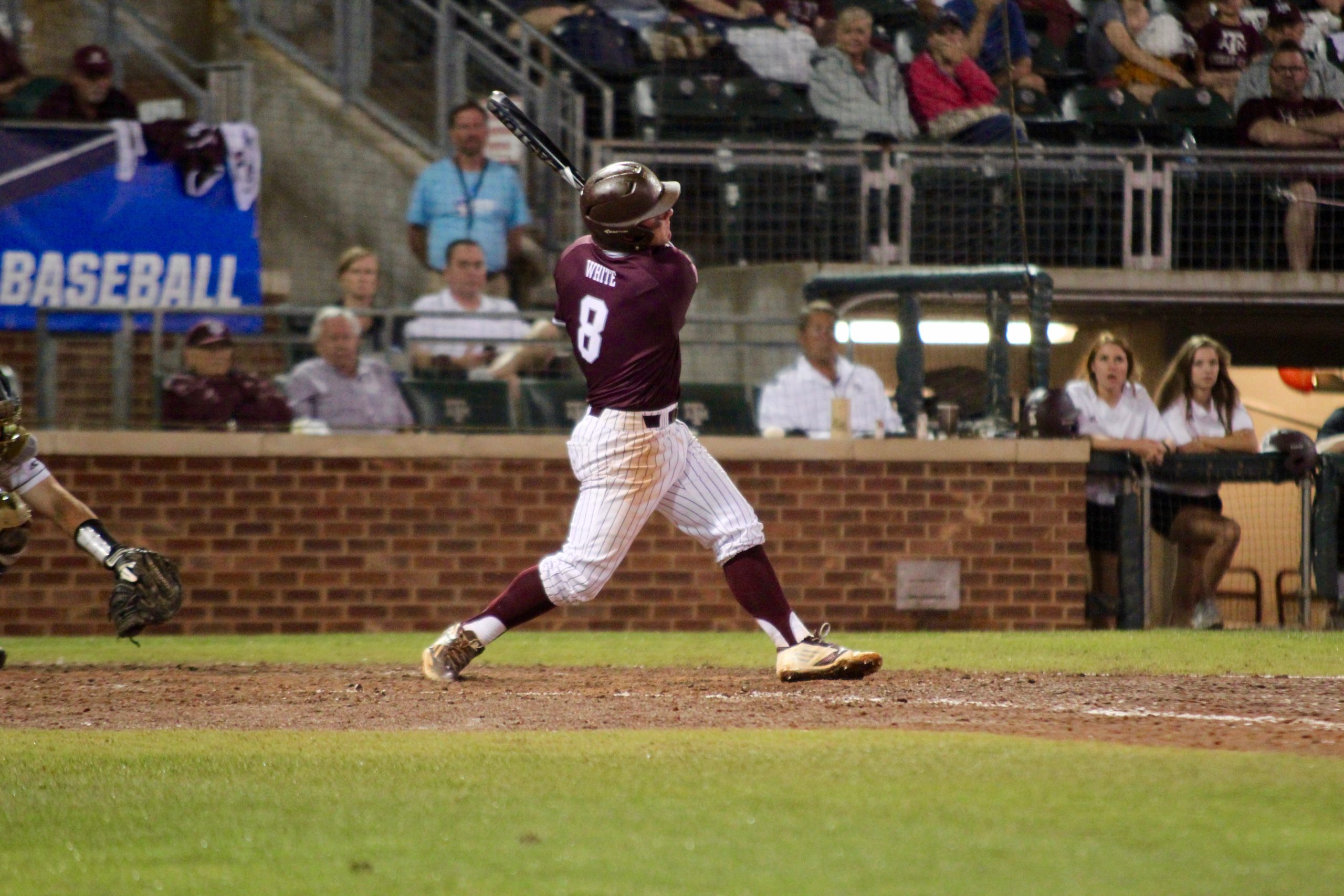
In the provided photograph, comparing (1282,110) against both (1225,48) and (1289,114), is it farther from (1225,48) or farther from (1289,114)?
Answer: (1225,48)

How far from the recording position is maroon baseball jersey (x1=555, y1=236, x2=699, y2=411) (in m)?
6.89

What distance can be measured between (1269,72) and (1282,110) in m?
0.33

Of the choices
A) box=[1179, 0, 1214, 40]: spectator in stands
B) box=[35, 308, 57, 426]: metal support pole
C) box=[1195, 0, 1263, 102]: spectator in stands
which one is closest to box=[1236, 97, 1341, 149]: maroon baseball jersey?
box=[1195, 0, 1263, 102]: spectator in stands

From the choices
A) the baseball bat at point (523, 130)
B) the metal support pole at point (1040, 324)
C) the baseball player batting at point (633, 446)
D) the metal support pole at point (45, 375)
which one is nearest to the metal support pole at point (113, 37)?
the metal support pole at point (45, 375)

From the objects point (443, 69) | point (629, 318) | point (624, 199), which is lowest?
point (629, 318)

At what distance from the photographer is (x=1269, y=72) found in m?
14.1

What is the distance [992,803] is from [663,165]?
9.02 m

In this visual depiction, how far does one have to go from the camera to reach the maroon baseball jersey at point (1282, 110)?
13.9 meters

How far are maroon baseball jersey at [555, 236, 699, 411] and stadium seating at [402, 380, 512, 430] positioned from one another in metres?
3.89

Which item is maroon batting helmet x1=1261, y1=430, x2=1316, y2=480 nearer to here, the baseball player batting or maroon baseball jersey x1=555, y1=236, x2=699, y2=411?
the baseball player batting

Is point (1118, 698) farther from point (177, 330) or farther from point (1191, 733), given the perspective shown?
point (177, 330)

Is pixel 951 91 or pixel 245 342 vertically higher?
pixel 951 91

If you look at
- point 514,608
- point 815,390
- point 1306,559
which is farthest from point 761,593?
point 1306,559

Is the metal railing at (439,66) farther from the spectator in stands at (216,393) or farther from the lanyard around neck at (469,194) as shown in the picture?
the spectator in stands at (216,393)
